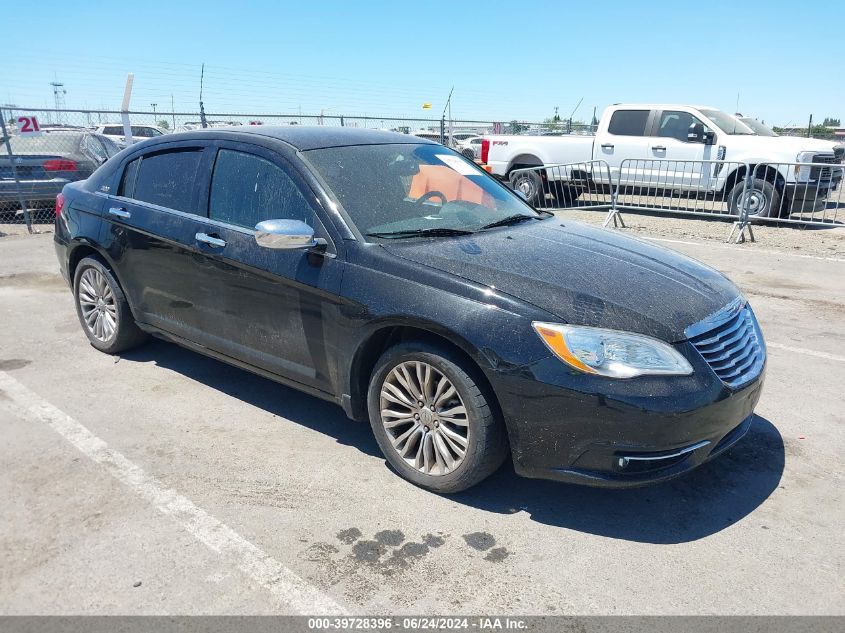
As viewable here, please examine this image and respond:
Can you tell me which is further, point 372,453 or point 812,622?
point 372,453

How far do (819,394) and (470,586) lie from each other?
3128mm

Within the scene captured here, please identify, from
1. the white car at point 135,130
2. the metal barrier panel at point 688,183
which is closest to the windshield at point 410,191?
the metal barrier panel at point 688,183

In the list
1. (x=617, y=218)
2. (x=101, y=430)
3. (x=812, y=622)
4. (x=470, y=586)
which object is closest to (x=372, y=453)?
(x=470, y=586)

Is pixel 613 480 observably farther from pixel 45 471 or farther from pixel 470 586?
pixel 45 471

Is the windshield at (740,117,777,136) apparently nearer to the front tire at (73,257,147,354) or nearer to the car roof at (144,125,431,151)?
the car roof at (144,125,431,151)

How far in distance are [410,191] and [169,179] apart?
5.45 ft

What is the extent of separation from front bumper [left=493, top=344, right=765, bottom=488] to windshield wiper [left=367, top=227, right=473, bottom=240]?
3.37ft

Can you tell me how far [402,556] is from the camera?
2.89 metres

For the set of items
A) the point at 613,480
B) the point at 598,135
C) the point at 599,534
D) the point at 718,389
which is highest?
the point at 598,135

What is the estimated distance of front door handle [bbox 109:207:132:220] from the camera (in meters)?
4.72

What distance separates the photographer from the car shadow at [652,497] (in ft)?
10.3

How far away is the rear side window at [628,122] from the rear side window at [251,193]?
36.0ft

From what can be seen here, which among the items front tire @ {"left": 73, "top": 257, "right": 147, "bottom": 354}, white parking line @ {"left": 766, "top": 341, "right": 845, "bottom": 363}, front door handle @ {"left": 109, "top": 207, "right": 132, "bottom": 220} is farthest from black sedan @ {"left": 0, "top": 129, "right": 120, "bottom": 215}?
white parking line @ {"left": 766, "top": 341, "right": 845, "bottom": 363}

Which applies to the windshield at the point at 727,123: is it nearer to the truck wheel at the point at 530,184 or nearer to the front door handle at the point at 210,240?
the truck wheel at the point at 530,184
